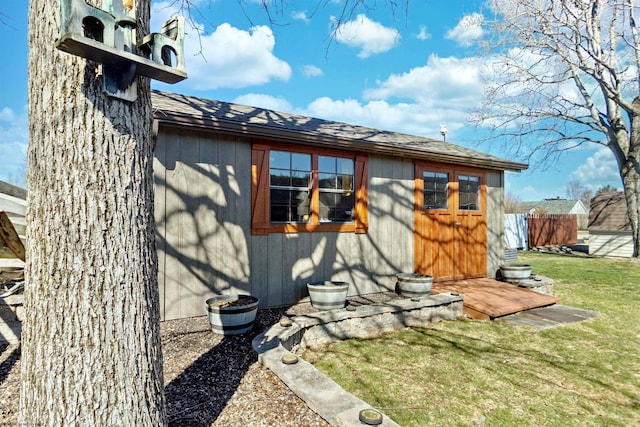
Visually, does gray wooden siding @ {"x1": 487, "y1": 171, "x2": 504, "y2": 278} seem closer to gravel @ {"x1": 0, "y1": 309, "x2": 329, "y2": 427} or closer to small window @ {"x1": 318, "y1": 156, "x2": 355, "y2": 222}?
small window @ {"x1": 318, "y1": 156, "x2": 355, "y2": 222}

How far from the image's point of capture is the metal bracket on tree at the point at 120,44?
4.29 feet

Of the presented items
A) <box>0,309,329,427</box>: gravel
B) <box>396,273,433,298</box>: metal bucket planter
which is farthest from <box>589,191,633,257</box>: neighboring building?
<box>0,309,329,427</box>: gravel

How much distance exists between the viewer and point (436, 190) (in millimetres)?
6844

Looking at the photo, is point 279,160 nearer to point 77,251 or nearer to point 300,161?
point 300,161

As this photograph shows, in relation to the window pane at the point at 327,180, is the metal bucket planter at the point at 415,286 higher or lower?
lower

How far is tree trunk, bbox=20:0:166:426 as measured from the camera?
59.6 inches

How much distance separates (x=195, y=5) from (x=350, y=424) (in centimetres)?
446

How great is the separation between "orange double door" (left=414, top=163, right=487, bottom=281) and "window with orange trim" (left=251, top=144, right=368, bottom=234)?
4.69 ft

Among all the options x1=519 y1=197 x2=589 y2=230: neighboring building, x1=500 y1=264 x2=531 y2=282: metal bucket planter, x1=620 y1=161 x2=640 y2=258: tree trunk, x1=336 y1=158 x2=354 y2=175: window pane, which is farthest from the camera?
x1=519 y1=197 x2=589 y2=230: neighboring building

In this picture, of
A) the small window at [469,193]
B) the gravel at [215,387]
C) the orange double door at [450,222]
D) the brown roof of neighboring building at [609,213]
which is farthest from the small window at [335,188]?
the brown roof of neighboring building at [609,213]

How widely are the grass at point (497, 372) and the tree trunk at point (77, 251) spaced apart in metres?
1.98

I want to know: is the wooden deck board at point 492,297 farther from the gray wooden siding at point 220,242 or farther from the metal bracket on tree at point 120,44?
the metal bracket on tree at point 120,44

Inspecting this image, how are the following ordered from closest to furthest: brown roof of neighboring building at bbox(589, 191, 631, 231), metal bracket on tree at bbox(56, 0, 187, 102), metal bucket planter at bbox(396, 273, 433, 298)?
metal bracket on tree at bbox(56, 0, 187, 102)
metal bucket planter at bbox(396, 273, 433, 298)
brown roof of neighboring building at bbox(589, 191, 631, 231)

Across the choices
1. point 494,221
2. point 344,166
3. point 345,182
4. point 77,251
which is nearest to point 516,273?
point 494,221
